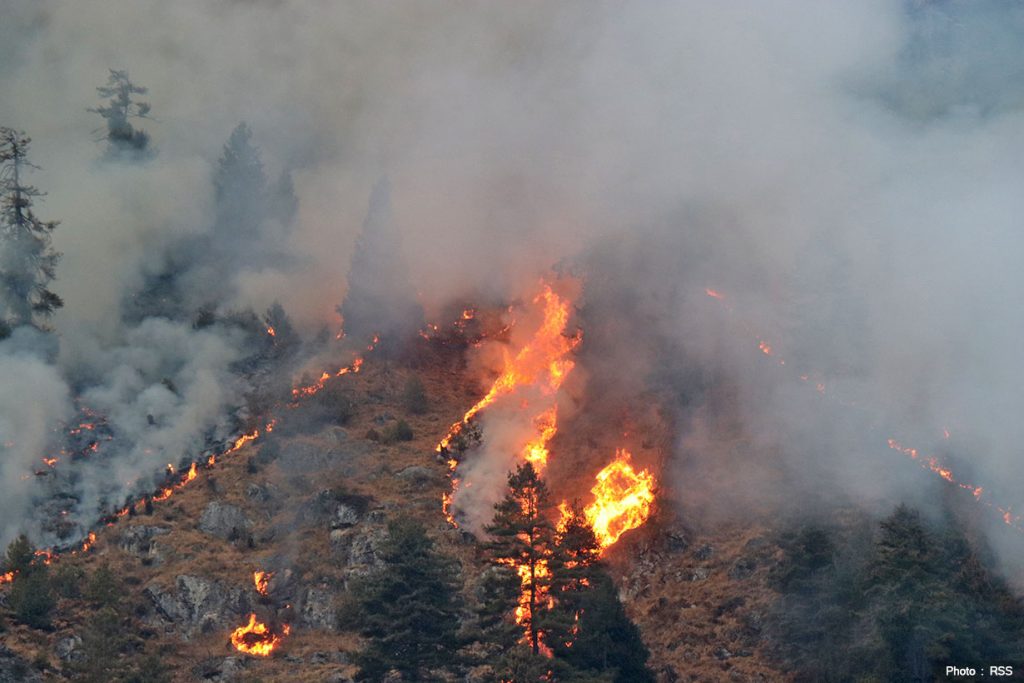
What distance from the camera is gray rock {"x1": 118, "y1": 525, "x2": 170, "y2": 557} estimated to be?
241 feet

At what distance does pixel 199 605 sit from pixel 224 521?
7070 mm

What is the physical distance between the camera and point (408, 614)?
63.6m

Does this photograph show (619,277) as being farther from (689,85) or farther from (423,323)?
(689,85)

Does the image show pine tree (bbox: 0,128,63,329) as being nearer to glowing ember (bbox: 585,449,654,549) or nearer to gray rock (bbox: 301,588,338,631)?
gray rock (bbox: 301,588,338,631)

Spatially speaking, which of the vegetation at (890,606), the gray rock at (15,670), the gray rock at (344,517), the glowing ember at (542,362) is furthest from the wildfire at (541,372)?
the gray rock at (15,670)

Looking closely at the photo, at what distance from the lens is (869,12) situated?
375ft

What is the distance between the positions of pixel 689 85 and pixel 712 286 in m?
27.7

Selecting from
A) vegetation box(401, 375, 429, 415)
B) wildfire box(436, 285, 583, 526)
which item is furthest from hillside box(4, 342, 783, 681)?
wildfire box(436, 285, 583, 526)

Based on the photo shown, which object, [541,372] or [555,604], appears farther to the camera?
[541,372]

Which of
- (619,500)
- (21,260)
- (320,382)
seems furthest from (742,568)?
(21,260)

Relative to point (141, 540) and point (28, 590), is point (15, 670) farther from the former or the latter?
point (141, 540)

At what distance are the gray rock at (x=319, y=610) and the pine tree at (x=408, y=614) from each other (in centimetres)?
614

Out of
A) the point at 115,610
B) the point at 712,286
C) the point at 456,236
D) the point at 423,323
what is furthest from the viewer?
the point at 456,236

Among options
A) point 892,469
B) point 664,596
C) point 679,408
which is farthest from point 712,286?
point 664,596
